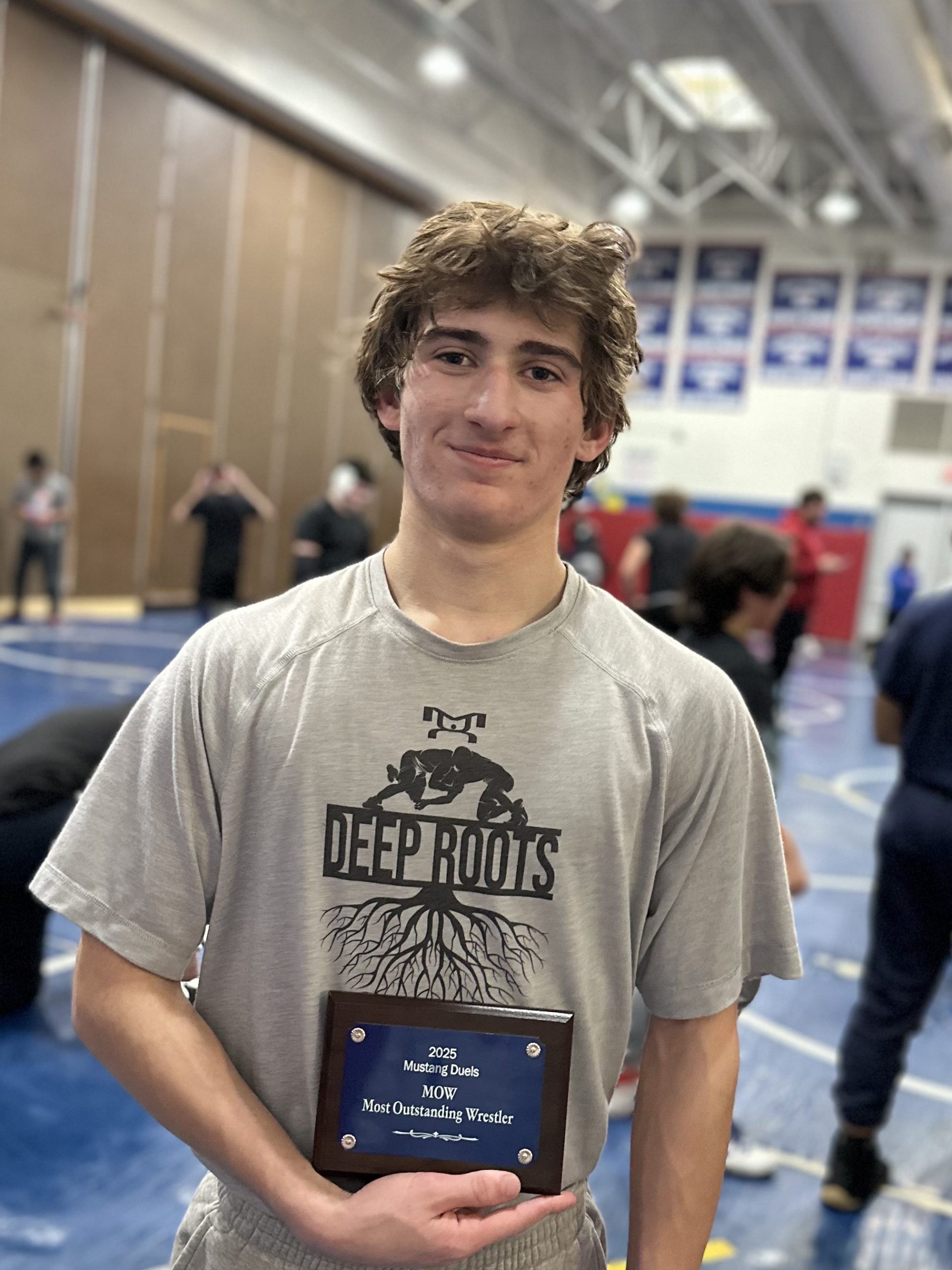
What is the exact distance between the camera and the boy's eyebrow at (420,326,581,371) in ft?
4.35

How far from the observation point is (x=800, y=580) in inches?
389

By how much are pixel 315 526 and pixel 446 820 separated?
8034 millimetres

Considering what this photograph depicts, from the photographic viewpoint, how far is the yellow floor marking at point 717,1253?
2.94 meters

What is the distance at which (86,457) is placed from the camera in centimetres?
1438

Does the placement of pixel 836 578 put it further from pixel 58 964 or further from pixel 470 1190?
pixel 470 1190

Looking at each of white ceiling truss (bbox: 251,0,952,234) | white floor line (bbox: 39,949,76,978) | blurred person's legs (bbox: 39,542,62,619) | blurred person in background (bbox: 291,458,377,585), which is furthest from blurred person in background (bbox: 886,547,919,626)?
white floor line (bbox: 39,949,76,978)

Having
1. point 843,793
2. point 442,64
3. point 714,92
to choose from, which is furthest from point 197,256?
point 843,793

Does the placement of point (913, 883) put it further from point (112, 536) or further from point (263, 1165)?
point (112, 536)

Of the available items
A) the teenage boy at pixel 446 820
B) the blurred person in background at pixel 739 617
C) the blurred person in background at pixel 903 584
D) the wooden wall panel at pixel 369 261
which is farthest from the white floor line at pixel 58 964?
the blurred person in background at pixel 903 584

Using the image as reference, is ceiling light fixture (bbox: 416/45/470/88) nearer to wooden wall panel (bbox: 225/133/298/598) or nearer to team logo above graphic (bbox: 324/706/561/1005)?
wooden wall panel (bbox: 225/133/298/598)

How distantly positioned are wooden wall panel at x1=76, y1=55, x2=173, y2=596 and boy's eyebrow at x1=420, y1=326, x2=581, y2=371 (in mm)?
13966

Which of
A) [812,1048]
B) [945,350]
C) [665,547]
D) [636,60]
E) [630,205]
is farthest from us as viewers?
[945,350]

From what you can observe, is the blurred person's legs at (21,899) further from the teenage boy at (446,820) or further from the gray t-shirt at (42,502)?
the gray t-shirt at (42,502)

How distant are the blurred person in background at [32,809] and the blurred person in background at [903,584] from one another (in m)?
17.4
